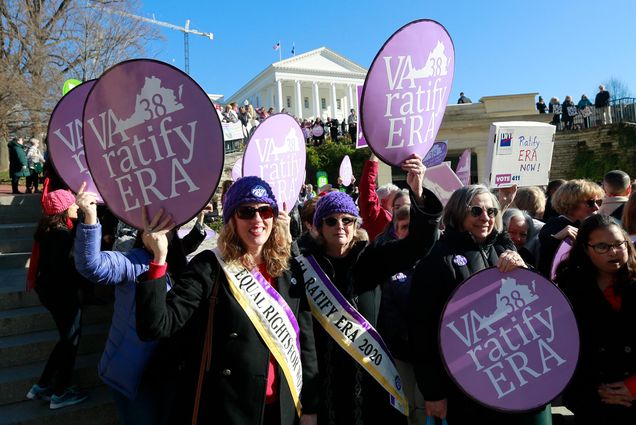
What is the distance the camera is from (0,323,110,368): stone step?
4090 mm

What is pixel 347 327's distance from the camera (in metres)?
2.50

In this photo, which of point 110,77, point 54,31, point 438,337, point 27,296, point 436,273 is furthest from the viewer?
point 54,31

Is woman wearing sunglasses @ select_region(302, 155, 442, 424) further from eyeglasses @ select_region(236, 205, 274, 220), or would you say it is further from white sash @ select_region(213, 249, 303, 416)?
eyeglasses @ select_region(236, 205, 274, 220)

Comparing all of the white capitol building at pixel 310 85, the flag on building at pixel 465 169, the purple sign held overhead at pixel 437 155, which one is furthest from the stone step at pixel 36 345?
the white capitol building at pixel 310 85

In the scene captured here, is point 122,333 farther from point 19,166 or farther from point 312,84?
point 312,84

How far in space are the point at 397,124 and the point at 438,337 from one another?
1.14 metres

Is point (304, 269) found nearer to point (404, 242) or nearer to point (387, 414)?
point (404, 242)

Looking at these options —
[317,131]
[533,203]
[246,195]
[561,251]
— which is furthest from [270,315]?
[317,131]

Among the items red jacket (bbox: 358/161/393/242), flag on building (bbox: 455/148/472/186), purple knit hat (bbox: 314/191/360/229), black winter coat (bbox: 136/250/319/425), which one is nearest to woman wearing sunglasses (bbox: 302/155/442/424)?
purple knit hat (bbox: 314/191/360/229)

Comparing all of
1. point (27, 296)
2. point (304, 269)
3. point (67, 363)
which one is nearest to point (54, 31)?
point (27, 296)

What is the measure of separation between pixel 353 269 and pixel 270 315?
2.10 feet

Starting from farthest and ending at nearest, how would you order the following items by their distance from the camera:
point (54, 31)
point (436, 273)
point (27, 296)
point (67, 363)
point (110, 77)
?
1. point (54, 31)
2. point (27, 296)
3. point (67, 363)
4. point (436, 273)
5. point (110, 77)

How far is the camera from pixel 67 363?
362cm

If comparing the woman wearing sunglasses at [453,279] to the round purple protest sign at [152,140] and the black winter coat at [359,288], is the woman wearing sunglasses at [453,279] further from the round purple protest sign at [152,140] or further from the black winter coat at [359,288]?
the round purple protest sign at [152,140]
